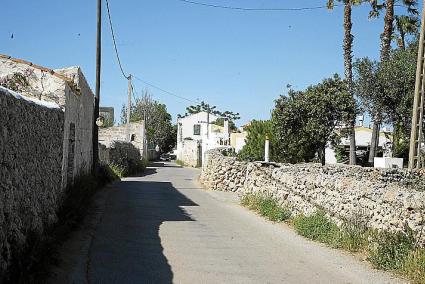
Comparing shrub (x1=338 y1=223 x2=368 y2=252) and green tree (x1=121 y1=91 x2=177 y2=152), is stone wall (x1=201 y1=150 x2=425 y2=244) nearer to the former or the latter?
shrub (x1=338 y1=223 x2=368 y2=252)

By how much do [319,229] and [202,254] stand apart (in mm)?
2664

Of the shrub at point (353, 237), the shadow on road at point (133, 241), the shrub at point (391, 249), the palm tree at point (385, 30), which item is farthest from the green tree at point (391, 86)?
the shrub at point (391, 249)

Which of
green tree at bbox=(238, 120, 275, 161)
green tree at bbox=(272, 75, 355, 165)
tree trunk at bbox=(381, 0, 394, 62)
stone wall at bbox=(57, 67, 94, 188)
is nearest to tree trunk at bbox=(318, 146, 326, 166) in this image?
green tree at bbox=(272, 75, 355, 165)

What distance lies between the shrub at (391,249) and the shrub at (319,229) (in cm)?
129

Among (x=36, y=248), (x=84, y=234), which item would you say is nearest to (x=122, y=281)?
(x=36, y=248)

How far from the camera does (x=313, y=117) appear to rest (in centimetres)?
2744

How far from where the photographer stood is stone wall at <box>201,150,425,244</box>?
757 cm

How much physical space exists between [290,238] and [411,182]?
22.5ft

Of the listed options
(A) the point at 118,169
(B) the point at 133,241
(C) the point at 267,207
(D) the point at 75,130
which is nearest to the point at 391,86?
(C) the point at 267,207

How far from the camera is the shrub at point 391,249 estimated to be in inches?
283

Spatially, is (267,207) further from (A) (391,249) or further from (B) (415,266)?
(B) (415,266)

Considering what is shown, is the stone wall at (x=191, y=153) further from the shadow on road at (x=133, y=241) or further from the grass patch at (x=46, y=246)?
the grass patch at (x=46, y=246)

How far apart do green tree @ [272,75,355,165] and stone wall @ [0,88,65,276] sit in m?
19.8

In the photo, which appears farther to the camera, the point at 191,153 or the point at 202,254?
the point at 191,153
